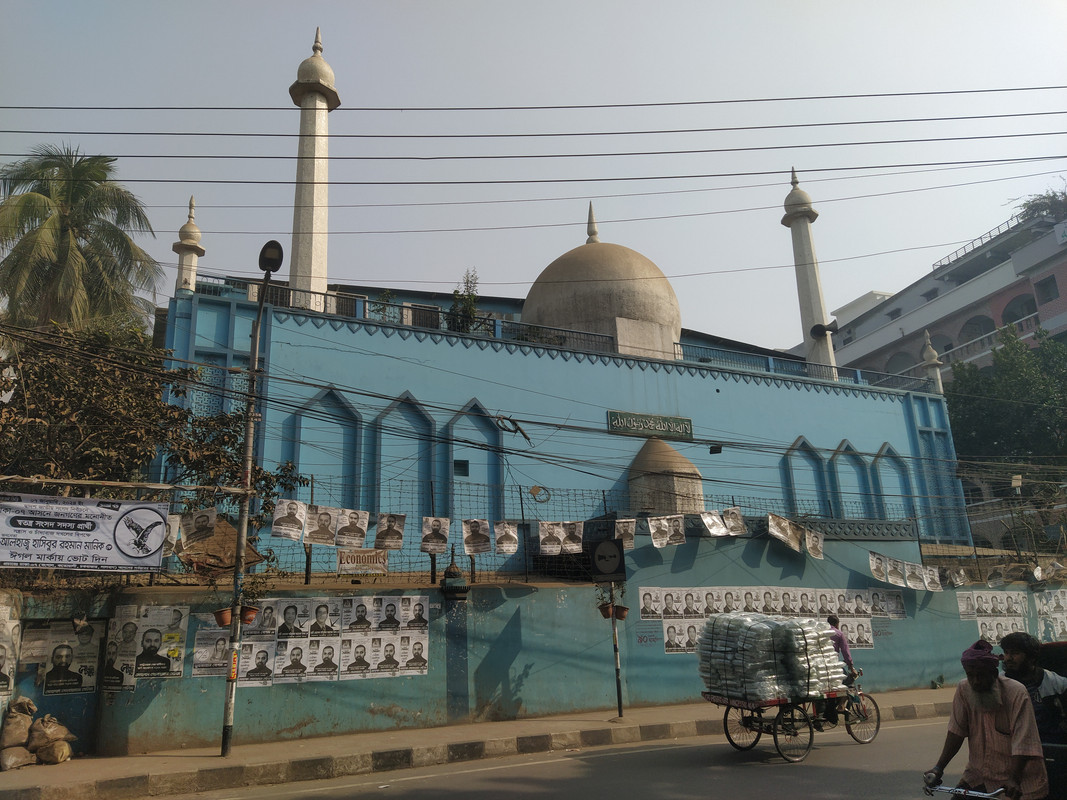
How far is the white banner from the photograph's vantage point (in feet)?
31.1

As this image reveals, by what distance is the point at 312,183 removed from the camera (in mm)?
20750

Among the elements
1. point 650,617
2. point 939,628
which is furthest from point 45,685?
point 939,628

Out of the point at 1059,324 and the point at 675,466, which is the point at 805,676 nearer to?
the point at 675,466

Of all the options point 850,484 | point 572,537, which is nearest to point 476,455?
point 572,537

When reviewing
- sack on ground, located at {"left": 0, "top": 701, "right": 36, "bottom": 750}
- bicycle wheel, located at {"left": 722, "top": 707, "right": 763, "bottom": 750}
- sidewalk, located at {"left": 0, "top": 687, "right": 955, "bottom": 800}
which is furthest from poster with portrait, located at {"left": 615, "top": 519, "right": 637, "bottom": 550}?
sack on ground, located at {"left": 0, "top": 701, "right": 36, "bottom": 750}

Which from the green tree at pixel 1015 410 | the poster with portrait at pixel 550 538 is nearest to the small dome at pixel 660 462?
the poster with portrait at pixel 550 538

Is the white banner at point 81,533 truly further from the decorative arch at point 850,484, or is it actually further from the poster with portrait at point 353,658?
the decorative arch at point 850,484

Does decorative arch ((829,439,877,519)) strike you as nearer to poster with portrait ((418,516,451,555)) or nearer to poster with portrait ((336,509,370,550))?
poster with portrait ((418,516,451,555))

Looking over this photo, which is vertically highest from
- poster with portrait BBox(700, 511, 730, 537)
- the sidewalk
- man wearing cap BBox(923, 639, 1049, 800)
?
poster with portrait BBox(700, 511, 730, 537)

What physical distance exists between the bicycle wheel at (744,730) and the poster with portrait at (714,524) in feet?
17.2

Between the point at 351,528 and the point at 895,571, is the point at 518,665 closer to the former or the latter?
the point at 351,528

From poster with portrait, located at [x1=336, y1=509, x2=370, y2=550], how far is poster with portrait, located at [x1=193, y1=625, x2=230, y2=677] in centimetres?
202

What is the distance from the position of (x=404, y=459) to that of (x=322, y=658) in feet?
22.4

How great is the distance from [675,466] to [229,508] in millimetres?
10166
